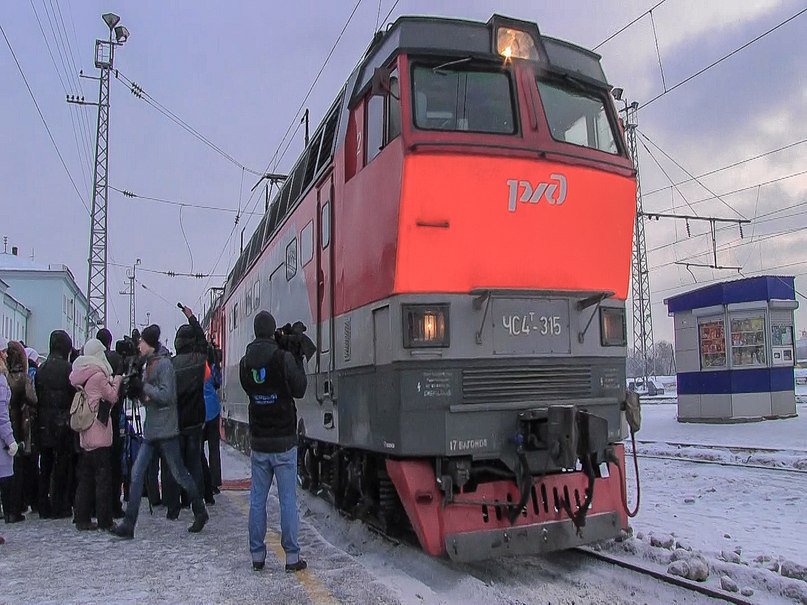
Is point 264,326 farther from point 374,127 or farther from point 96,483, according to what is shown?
point 96,483

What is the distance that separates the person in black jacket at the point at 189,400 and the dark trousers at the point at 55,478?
1000 mm

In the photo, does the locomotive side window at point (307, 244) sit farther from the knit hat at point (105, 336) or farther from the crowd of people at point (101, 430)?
the knit hat at point (105, 336)

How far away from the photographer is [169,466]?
21.4ft

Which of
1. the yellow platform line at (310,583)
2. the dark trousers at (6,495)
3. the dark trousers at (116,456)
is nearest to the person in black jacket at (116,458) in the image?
the dark trousers at (116,456)

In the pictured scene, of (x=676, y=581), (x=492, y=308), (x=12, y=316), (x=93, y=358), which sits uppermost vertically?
(x=12, y=316)

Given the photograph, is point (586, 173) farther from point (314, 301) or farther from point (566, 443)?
point (314, 301)

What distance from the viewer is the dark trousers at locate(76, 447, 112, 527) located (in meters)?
6.61

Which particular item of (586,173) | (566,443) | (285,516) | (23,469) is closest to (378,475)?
(285,516)

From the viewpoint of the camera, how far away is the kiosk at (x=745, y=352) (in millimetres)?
16672

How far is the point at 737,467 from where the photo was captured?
10.7 m

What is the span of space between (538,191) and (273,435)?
2.71 m

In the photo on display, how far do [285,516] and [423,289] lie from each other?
6.35ft

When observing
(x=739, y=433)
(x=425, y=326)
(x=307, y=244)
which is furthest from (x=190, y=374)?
(x=739, y=433)

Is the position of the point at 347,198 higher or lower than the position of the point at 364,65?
lower
